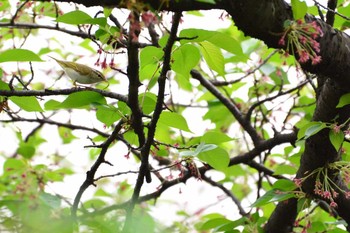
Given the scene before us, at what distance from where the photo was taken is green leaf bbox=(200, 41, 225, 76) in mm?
1593

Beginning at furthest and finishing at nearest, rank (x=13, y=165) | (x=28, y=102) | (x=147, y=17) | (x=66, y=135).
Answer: (x=66, y=135) < (x=13, y=165) < (x=28, y=102) < (x=147, y=17)

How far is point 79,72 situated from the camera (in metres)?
1.69

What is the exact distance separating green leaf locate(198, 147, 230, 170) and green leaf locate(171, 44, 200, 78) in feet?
0.90

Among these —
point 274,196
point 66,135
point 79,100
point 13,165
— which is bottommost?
point 274,196

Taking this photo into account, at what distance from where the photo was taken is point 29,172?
9.49 feet

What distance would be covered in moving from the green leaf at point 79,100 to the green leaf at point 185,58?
224mm

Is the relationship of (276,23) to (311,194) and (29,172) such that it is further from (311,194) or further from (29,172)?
(29,172)

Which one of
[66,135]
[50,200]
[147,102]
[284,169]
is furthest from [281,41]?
[66,135]

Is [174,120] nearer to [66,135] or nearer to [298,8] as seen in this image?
[298,8]

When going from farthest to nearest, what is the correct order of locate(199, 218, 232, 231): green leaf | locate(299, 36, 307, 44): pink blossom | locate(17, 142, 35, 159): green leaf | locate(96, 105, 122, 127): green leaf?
locate(17, 142, 35, 159): green leaf → locate(199, 218, 232, 231): green leaf → locate(96, 105, 122, 127): green leaf → locate(299, 36, 307, 44): pink blossom

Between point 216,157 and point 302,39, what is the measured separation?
0.51 metres

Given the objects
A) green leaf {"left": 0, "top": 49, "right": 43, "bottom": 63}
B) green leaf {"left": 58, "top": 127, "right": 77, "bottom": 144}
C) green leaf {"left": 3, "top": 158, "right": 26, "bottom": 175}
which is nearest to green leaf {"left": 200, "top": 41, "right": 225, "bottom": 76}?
green leaf {"left": 0, "top": 49, "right": 43, "bottom": 63}

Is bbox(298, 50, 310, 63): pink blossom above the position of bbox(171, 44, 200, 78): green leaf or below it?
below

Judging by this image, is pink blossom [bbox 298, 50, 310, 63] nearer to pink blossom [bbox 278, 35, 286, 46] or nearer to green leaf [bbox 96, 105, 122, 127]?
pink blossom [bbox 278, 35, 286, 46]
